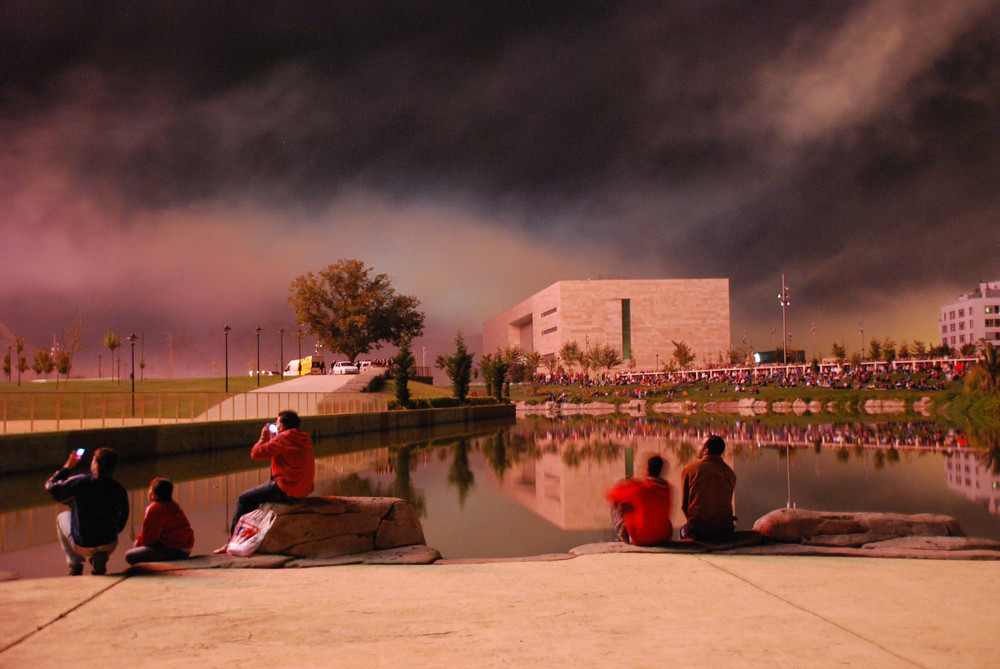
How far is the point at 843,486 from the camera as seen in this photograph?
517 inches

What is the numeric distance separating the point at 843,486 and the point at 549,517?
6.37 metres

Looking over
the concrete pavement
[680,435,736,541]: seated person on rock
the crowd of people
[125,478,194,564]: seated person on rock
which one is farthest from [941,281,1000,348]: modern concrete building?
[125,478,194,564]: seated person on rock

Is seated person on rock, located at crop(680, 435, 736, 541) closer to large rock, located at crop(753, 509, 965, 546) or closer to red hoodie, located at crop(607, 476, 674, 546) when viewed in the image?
red hoodie, located at crop(607, 476, 674, 546)

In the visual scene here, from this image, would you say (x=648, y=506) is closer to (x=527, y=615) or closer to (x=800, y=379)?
(x=527, y=615)

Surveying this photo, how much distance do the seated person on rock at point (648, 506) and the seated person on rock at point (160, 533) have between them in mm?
3963

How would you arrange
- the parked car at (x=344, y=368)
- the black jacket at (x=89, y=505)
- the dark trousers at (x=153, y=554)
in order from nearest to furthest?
the black jacket at (x=89, y=505)
the dark trousers at (x=153, y=554)
the parked car at (x=344, y=368)

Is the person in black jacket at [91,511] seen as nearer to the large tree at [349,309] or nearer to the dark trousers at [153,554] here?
the dark trousers at [153,554]

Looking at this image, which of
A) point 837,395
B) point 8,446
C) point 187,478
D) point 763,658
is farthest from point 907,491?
point 837,395

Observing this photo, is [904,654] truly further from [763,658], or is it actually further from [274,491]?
[274,491]

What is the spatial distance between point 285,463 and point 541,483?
8.27m

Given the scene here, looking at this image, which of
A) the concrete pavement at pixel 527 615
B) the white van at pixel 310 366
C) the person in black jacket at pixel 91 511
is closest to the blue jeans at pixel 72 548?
the person in black jacket at pixel 91 511

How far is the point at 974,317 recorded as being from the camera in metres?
108

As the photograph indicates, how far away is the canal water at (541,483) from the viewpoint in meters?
9.09

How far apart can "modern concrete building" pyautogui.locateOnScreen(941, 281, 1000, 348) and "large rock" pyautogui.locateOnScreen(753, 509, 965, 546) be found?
4569 inches
